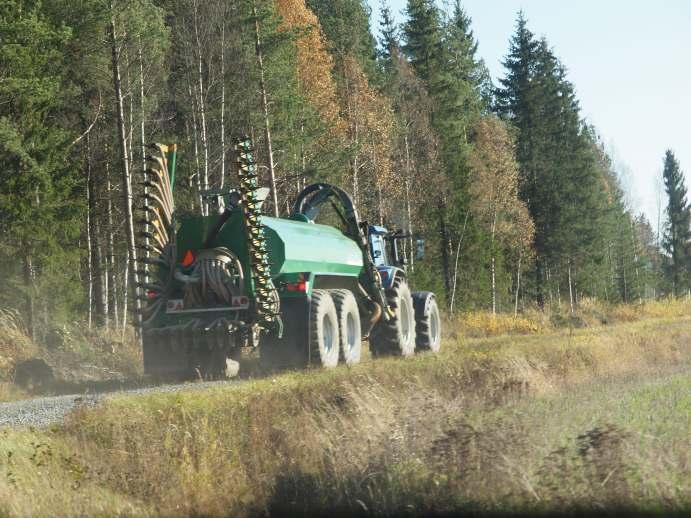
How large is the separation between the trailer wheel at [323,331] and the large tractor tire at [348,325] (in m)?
0.22

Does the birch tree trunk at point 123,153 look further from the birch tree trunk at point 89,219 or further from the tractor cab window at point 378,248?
the tractor cab window at point 378,248

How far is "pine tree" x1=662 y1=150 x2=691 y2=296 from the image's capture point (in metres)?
82.6

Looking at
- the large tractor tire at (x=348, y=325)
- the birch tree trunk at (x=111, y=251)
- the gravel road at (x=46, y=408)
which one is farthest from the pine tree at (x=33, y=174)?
the gravel road at (x=46, y=408)

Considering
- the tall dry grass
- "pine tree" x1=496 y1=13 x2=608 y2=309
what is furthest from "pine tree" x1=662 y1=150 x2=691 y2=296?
the tall dry grass

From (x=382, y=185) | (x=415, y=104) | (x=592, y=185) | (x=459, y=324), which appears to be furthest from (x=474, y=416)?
(x=592, y=185)

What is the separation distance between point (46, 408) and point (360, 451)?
4.55 meters

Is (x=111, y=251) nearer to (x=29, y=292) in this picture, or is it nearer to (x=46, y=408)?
(x=29, y=292)

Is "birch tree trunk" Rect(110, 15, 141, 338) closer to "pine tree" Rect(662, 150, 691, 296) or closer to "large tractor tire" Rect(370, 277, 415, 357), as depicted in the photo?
"large tractor tire" Rect(370, 277, 415, 357)

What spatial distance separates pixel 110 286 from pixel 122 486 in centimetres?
2394

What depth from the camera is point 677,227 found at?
8425cm

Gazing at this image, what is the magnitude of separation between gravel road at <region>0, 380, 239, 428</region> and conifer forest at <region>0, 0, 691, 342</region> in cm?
355

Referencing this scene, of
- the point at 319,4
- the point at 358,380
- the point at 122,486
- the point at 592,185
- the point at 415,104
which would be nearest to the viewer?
the point at 122,486

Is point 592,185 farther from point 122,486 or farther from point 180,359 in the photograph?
point 122,486

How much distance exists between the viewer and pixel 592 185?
194ft
